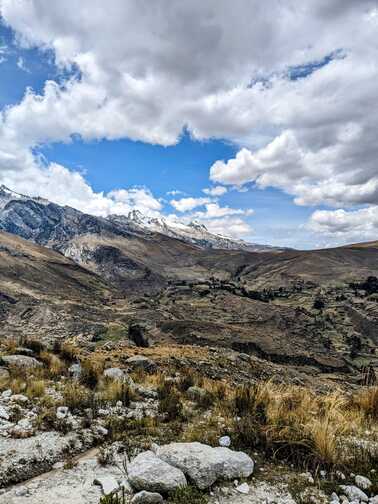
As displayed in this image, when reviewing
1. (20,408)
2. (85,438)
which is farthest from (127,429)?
(20,408)

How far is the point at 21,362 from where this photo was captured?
13094 millimetres

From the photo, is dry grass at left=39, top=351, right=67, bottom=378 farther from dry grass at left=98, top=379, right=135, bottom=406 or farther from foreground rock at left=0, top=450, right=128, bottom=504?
foreground rock at left=0, top=450, right=128, bottom=504

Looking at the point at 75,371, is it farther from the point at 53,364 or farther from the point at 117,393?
the point at 117,393

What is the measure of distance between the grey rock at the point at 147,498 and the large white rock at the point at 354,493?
A: 2764mm

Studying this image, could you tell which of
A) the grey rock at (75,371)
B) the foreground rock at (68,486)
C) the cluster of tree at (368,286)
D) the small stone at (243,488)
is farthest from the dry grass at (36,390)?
the cluster of tree at (368,286)

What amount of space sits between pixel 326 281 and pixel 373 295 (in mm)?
38642

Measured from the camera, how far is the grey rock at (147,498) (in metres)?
5.08

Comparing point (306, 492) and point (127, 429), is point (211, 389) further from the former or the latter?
point (306, 492)

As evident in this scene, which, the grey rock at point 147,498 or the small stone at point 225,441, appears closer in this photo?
the grey rock at point 147,498

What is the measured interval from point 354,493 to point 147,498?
3.04 metres

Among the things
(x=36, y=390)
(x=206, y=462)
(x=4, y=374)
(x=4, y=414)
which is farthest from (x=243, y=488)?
(x=4, y=374)

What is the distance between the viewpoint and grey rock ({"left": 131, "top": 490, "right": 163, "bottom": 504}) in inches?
200

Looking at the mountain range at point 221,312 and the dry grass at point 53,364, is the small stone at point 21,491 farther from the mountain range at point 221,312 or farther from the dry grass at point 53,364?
the mountain range at point 221,312

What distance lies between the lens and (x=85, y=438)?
7516mm
